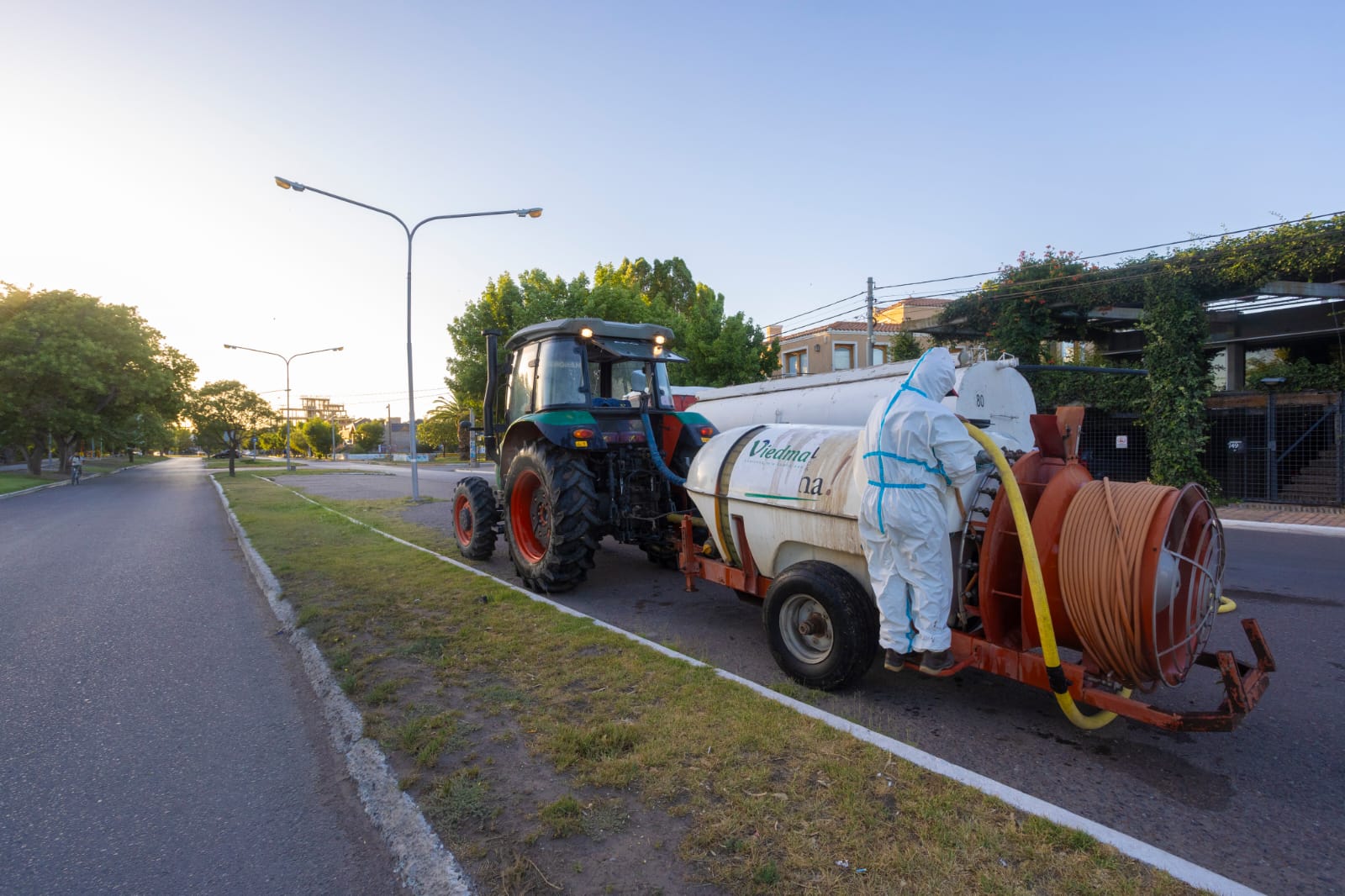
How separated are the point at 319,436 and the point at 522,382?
112 metres

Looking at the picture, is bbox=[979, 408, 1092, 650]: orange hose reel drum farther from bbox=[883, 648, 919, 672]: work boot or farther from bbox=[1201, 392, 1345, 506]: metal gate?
bbox=[1201, 392, 1345, 506]: metal gate

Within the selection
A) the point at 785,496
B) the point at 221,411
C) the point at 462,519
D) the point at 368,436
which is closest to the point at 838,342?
the point at 462,519

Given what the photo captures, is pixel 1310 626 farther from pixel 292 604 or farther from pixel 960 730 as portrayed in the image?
pixel 292 604

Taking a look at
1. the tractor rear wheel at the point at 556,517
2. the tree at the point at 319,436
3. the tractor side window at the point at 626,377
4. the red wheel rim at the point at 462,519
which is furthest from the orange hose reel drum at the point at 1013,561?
the tree at the point at 319,436

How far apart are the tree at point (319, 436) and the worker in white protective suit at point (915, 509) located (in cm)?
11474

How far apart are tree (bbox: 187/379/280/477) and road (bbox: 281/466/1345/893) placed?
53932mm

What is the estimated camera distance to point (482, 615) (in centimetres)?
587

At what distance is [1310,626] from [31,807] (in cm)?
833

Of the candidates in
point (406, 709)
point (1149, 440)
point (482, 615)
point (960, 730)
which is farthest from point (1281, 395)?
point (406, 709)

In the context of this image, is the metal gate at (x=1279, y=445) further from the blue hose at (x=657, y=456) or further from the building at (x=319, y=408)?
the building at (x=319, y=408)

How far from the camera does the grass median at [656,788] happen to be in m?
2.44

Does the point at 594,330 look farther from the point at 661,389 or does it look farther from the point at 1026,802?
the point at 1026,802

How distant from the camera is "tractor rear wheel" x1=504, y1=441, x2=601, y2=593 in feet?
21.0

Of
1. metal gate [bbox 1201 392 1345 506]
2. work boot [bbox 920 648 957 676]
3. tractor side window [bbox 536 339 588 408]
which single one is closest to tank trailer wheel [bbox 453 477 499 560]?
tractor side window [bbox 536 339 588 408]
